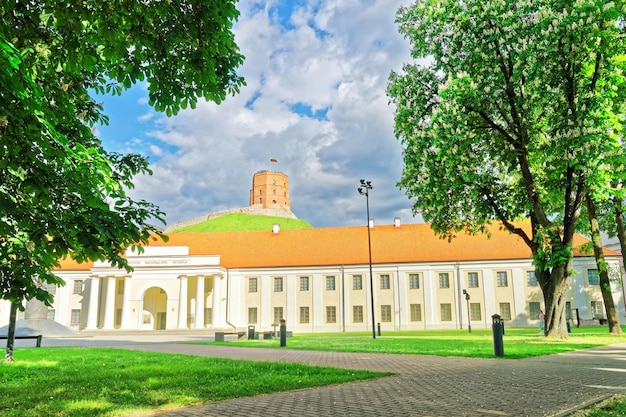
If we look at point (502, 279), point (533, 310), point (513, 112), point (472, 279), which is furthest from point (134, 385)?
point (533, 310)

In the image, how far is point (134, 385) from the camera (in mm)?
8930

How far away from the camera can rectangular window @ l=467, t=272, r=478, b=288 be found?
4753 centimetres

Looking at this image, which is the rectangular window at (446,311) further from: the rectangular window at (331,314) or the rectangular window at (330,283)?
the rectangular window at (330,283)

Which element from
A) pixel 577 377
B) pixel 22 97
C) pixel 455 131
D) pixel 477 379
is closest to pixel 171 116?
pixel 22 97

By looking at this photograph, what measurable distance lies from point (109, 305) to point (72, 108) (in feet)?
147

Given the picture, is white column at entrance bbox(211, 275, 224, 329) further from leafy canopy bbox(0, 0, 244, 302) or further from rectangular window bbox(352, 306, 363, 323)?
leafy canopy bbox(0, 0, 244, 302)

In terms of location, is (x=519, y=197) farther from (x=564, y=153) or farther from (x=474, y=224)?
(x=564, y=153)

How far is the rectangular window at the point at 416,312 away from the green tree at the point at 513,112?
1034 inches

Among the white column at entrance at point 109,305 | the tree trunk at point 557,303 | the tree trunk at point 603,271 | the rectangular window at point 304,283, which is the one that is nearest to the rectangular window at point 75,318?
the white column at entrance at point 109,305

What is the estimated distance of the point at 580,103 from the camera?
17469 mm

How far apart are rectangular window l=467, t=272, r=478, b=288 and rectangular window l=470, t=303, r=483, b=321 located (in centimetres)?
183

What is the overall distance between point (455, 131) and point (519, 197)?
18.6 ft

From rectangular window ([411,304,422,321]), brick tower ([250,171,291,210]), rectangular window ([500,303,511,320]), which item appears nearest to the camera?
rectangular window ([500,303,511,320])

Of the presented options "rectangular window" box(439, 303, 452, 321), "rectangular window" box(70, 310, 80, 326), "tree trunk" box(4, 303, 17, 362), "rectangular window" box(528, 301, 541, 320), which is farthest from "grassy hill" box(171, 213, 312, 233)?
"tree trunk" box(4, 303, 17, 362)
